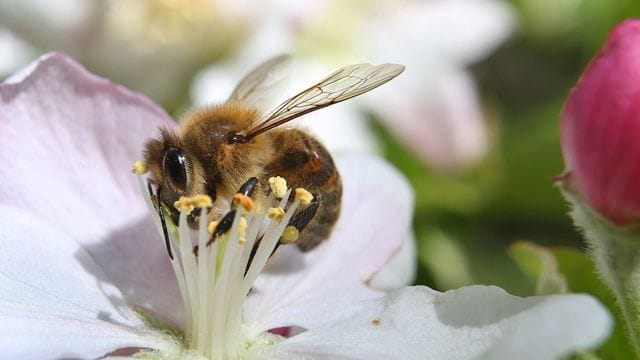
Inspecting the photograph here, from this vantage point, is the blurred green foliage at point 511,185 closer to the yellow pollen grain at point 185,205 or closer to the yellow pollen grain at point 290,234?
the yellow pollen grain at point 290,234

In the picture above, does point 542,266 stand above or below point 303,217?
below

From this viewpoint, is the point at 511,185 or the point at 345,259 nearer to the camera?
the point at 345,259

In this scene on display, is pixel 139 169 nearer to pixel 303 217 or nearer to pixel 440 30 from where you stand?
pixel 303 217

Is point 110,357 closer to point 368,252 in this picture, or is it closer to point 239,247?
point 239,247

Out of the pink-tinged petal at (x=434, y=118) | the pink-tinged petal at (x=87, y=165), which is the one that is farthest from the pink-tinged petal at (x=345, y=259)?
the pink-tinged petal at (x=434, y=118)

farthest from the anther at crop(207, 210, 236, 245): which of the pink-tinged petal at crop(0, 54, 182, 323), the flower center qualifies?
the pink-tinged petal at crop(0, 54, 182, 323)

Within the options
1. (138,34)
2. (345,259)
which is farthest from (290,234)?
(138,34)
